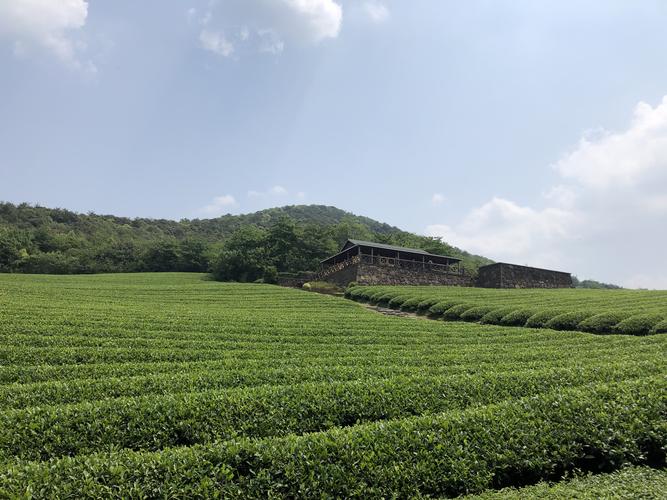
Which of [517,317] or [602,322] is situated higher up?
[602,322]

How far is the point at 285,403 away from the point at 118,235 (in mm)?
91379

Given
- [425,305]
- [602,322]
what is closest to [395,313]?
[425,305]

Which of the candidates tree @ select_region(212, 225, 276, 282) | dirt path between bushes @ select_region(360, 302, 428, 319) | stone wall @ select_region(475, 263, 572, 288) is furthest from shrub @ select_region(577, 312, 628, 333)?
tree @ select_region(212, 225, 276, 282)

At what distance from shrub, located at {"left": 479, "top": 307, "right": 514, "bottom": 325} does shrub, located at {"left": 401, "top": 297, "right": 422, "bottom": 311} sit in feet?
18.5

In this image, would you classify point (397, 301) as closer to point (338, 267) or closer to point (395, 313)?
point (395, 313)

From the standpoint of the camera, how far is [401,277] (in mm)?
43062

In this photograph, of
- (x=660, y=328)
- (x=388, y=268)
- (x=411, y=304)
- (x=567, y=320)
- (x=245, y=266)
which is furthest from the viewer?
(x=245, y=266)

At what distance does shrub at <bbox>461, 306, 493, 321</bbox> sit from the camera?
2255 cm

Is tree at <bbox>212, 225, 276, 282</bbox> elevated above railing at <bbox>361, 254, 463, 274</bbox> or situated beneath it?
situated beneath

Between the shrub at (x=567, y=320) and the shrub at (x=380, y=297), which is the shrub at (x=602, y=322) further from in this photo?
the shrub at (x=380, y=297)

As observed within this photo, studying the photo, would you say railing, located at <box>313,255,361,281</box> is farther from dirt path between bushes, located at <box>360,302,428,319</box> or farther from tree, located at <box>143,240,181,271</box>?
tree, located at <box>143,240,181,271</box>

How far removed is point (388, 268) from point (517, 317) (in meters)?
22.1

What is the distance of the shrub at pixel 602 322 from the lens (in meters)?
17.9

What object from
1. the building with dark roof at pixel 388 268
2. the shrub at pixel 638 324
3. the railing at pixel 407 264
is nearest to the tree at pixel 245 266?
the building with dark roof at pixel 388 268
